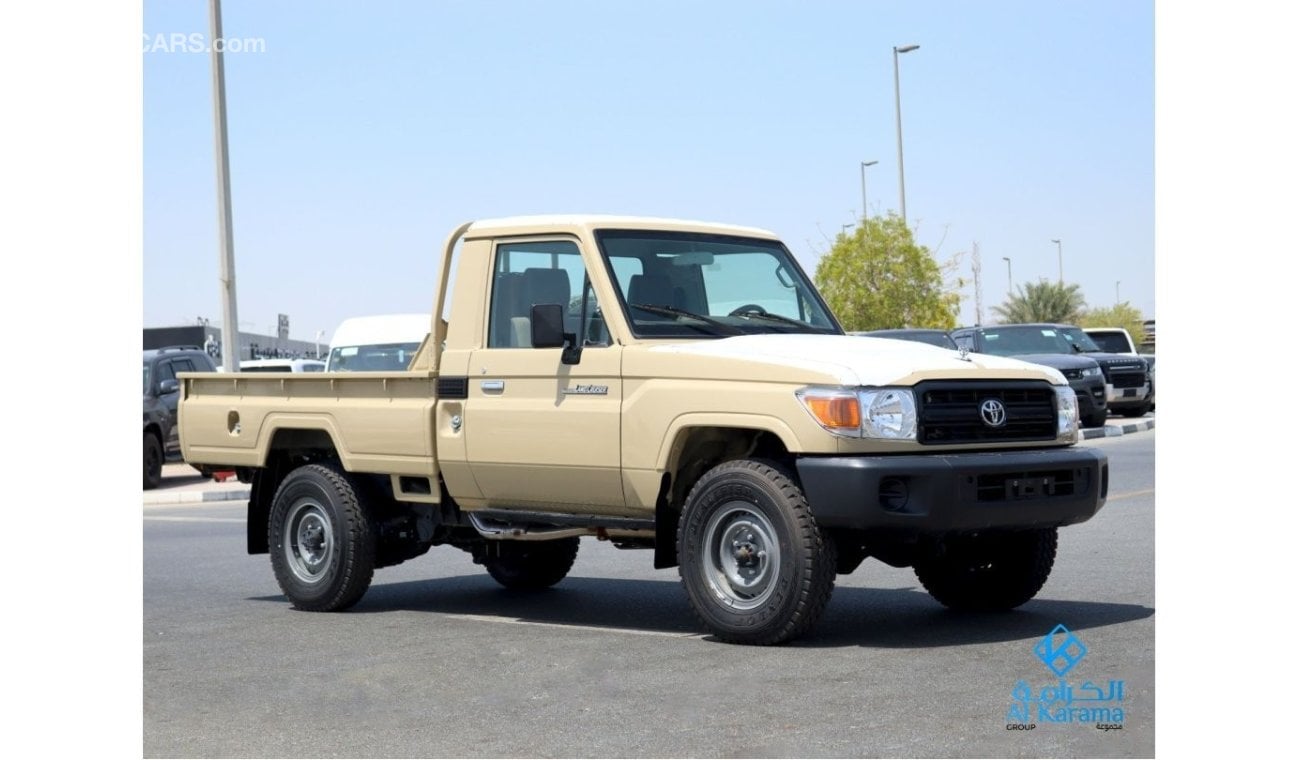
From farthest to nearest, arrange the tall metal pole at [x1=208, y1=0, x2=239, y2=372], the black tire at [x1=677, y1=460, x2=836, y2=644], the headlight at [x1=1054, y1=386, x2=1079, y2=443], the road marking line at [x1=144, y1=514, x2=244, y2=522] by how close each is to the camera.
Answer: the tall metal pole at [x1=208, y1=0, x2=239, y2=372] → the road marking line at [x1=144, y1=514, x2=244, y2=522] → the headlight at [x1=1054, y1=386, x2=1079, y2=443] → the black tire at [x1=677, y1=460, x2=836, y2=644]

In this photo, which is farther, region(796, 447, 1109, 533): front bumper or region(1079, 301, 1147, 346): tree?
region(1079, 301, 1147, 346): tree

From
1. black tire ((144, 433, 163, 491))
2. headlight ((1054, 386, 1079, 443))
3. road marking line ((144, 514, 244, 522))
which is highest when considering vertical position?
headlight ((1054, 386, 1079, 443))

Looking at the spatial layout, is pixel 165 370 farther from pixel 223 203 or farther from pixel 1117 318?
pixel 1117 318

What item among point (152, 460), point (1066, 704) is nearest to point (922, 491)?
point (1066, 704)

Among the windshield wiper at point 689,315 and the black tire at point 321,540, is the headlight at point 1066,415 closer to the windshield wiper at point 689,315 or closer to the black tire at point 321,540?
the windshield wiper at point 689,315

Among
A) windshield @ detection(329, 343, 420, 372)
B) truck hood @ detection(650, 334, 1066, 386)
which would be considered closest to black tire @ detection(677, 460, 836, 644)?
truck hood @ detection(650, 334, 1066, 386)

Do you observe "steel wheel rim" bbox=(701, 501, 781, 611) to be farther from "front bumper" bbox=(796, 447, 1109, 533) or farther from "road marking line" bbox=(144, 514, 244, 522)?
"road marking line" bbox=(144, 514, 244, 522)

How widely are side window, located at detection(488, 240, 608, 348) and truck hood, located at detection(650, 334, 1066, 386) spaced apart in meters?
0.72

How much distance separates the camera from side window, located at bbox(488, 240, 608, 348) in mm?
9117

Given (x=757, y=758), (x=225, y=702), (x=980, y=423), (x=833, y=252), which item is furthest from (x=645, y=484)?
(x=833, y=252)

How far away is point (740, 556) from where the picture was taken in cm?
816

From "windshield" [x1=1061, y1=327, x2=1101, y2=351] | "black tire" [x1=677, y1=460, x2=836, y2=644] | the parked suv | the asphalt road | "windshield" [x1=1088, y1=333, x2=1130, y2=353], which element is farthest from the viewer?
"windshield" [x1=1088, y1=333, x2=1130, y2=353]

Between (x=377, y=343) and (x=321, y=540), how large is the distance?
11.5m

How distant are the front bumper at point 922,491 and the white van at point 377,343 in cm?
1379
